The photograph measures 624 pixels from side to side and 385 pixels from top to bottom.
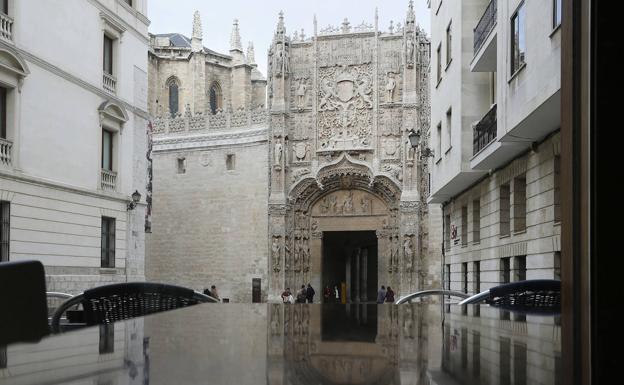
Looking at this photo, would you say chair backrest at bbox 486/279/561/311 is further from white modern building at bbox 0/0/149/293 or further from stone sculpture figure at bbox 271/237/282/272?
stone sculpture figure at bbox 271/237/282/272

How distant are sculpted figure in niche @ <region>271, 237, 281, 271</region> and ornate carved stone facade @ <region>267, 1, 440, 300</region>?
4cm

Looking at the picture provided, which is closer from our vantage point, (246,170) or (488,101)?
(488,101)

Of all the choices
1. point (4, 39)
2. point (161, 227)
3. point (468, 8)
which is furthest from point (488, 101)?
point (161, 227)

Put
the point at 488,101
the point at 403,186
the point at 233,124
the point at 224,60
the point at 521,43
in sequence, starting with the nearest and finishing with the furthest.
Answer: the point at 521,43 < the point at 488,101 < the point at 403,186 < the point at 233,124 < the point at 224,60

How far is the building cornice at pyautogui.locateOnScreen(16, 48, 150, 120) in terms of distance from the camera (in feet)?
48.8

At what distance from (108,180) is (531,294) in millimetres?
15643

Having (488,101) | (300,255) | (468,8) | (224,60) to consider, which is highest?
(224,60)

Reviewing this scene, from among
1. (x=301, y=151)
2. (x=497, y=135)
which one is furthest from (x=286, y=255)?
(x=497, y=135)

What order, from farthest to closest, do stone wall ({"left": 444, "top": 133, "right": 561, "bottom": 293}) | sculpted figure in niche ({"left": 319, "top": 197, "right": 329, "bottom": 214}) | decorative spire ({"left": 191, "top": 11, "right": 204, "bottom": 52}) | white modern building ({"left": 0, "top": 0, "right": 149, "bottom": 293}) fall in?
1. decorative spire ({"left": 191, "top": 11, "right": 204, "bottom": 52})
2. sculpted figure in niche ({"left": 319, "top": 197, "right": 329, "bottom": 214})
3. white modern building ({"left": 0, "top": 0, "right": 149, "bottom": 293})
4. stone wall ({"left": 444, "top": 133, "right": 561, "bottom": 293})

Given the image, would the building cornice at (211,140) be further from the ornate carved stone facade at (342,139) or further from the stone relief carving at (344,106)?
the stone relief carving at (344,106)

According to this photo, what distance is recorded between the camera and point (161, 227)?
31.2m

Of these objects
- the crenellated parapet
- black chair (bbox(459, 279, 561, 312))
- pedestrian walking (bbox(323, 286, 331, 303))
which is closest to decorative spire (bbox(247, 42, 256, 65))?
the crenellated parapet
